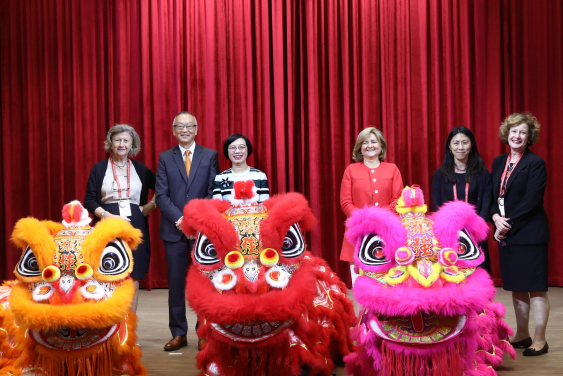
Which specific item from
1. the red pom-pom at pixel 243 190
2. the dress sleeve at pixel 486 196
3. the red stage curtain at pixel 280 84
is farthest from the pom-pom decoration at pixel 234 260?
the red stage curtain at pixel 280 84

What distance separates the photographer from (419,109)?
5.58 meters

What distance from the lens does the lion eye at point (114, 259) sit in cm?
254

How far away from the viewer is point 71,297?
245 cm

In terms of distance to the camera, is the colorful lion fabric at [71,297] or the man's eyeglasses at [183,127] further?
the man's eyeglasses at [183,127]

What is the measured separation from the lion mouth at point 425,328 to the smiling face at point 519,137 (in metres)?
1.41

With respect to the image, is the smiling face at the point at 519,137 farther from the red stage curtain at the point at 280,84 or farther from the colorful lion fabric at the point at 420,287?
the red stage curtain at the point at 280,84

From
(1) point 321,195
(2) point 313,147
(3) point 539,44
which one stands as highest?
(3) point 539,44

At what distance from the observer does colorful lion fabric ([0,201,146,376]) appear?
2367 millimetres

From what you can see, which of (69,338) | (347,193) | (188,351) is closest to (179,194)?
(188,351)

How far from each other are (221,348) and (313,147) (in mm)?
3357

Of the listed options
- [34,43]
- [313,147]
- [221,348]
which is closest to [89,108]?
[34,43]

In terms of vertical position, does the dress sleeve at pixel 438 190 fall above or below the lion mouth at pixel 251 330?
above

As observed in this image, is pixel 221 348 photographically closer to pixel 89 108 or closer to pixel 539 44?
pixel 89 108

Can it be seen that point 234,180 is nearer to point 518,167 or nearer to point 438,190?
point 438,190
